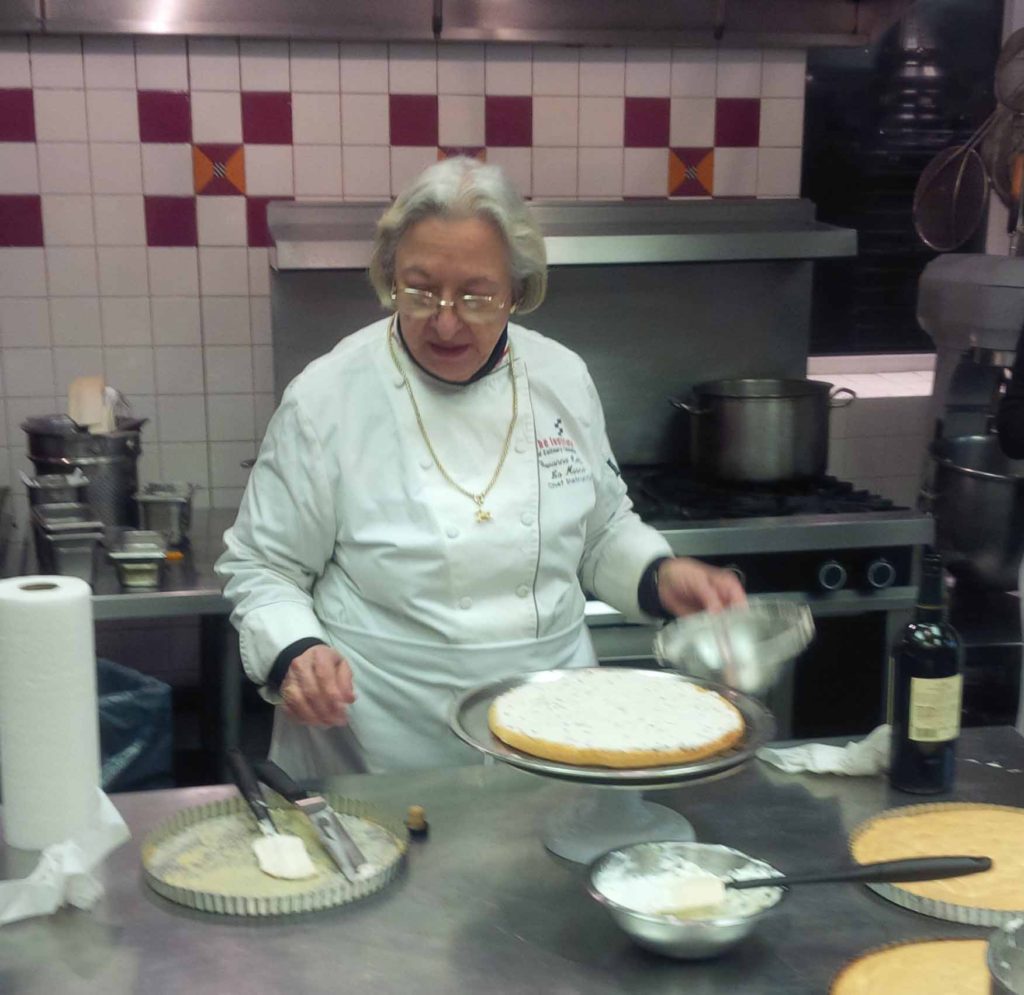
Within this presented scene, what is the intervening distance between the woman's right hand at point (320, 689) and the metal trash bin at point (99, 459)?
1298 mm

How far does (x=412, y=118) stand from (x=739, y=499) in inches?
45.8

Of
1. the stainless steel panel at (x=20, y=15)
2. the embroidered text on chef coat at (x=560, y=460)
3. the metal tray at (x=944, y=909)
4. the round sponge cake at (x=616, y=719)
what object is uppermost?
the stainless steel panel at (x=20, y=15)

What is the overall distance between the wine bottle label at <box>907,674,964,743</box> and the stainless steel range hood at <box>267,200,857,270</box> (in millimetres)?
1276

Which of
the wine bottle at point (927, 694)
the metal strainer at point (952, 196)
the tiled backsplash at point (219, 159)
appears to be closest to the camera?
the wine bottle at point (927, 694)

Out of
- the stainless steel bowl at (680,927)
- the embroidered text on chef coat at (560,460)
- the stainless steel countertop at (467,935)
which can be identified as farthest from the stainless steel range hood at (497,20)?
the stainless steel bowl at (680,927)

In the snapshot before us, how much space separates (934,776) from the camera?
151cm

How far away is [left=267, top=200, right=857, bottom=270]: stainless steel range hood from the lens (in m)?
2.65

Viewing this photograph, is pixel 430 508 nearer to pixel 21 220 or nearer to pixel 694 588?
pixel 694 588

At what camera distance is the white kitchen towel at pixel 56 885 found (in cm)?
122

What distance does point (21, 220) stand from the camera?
9.96 feet

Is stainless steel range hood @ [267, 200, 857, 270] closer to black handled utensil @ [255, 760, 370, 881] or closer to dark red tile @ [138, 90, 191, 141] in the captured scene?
dark red tile @ [138, 90, 191, 141]

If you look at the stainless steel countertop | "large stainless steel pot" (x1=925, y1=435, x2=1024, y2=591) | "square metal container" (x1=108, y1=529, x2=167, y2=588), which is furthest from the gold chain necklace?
"large stainless steel pot" (x1=925, y1=435, x2=1024, y2=591)

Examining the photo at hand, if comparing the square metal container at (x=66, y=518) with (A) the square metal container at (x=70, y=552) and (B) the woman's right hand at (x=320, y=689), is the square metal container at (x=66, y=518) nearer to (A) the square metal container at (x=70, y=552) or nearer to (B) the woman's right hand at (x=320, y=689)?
(A) the square metal container at (x=70, y=552)

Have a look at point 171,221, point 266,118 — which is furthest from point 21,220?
point 266,118
